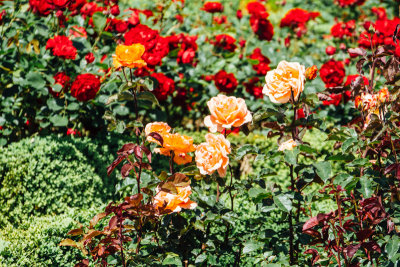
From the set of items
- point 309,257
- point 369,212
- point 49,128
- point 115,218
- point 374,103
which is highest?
point 374,103

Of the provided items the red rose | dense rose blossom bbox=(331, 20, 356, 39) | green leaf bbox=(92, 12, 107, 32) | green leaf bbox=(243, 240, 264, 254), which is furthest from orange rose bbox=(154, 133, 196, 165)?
dense rose blossom bbox=(331, 20, 356, 39)

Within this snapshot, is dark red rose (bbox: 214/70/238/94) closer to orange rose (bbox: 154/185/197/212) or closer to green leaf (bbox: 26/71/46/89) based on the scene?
green leaf (bbox: 26/71/46/89)

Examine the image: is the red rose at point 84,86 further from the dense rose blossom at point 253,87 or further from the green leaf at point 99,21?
the dense rose blossom at point 253,87

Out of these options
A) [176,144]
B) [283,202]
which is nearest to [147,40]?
[176,144]

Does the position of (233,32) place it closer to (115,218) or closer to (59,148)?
(59,148)

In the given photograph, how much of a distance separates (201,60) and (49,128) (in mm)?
1422

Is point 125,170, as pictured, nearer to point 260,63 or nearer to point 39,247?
point 39,247

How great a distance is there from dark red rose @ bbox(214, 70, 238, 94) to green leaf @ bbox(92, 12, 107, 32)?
0.93 m

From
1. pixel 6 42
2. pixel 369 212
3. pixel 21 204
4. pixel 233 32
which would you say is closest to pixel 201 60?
pixel 233 32

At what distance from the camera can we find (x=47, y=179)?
2.90 meters

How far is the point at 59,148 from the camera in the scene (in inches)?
117

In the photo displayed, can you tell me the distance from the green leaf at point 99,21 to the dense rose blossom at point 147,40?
87 cm

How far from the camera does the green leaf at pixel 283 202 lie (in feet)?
6.07

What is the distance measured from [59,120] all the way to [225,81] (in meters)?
1.23
